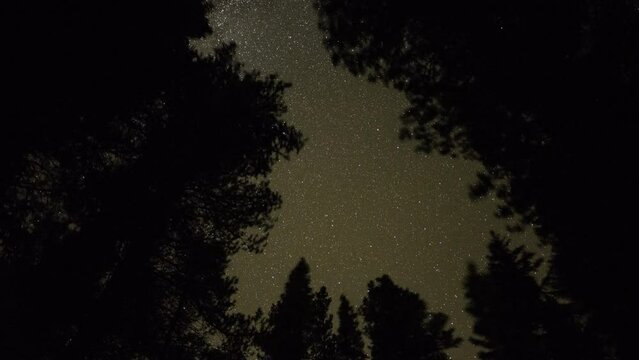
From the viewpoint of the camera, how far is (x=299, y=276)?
2333 centimetres

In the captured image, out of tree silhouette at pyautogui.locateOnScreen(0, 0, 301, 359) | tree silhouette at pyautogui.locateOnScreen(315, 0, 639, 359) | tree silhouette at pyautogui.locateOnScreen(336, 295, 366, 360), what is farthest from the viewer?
tree silhouette at pyautogui.locateOnScreen(336, 295, 366, 360)

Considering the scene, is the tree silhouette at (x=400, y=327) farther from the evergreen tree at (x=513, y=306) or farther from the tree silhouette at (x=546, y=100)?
the tree silhouette at (x=546, y=100)

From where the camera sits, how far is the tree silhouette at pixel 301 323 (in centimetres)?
2022

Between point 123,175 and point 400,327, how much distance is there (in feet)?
49.7

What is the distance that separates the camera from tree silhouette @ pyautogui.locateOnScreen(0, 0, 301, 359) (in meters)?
5.78

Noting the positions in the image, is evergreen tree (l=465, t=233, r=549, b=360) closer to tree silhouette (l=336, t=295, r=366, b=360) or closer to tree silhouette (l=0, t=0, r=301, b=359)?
tree silhouette (l=336, t=295, r=366, b=360)

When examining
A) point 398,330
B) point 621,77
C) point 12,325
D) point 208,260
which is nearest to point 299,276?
point 398,330

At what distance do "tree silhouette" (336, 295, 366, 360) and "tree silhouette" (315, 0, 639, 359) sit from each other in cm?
1737

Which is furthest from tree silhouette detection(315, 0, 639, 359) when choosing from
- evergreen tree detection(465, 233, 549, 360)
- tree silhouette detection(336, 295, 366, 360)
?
tree silhouette detection(336, 295, 366, 360)

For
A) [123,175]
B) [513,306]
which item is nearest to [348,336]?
[513,306]

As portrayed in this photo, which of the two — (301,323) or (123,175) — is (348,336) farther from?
(123,175)

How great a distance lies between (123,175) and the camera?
8305 millimetres

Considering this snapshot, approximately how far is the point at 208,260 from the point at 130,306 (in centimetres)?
184

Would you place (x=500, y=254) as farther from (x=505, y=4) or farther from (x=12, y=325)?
(x=12, y=325)
